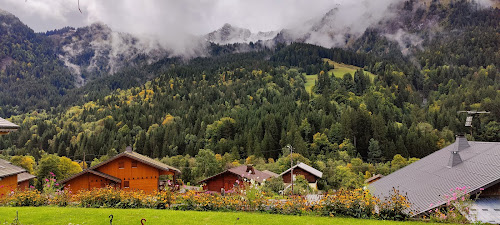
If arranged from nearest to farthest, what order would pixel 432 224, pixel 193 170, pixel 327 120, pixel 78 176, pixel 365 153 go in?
pixel 432 224, pixel 78 176, pixel 193 170, pixel 365 153, pixel 327 120

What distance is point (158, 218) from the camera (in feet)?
41.1

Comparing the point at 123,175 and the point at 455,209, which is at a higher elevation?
the point at 123,175

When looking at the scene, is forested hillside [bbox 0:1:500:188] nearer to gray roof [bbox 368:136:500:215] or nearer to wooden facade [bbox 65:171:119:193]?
wooden facade [bbox 65:171:119:193]

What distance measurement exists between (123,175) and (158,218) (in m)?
24.2

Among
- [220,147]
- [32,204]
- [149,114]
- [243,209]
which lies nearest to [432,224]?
[243,209]

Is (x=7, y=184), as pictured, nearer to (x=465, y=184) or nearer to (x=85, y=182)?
(x=85, y=182)

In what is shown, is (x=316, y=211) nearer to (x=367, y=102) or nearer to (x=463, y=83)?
(x=367, y=102)

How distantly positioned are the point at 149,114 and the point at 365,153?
94.3 metres

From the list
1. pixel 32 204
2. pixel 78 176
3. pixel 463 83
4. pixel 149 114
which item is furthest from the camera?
pixel 463 83

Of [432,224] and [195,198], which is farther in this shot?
[195,198]

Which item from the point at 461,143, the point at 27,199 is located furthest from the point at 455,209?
the point at 27,199

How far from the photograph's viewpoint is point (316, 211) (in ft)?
44.2

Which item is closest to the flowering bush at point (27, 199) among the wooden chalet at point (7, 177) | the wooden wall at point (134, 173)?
the wooden chalet at point (7, 177)

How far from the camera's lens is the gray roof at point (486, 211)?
39.0ft
